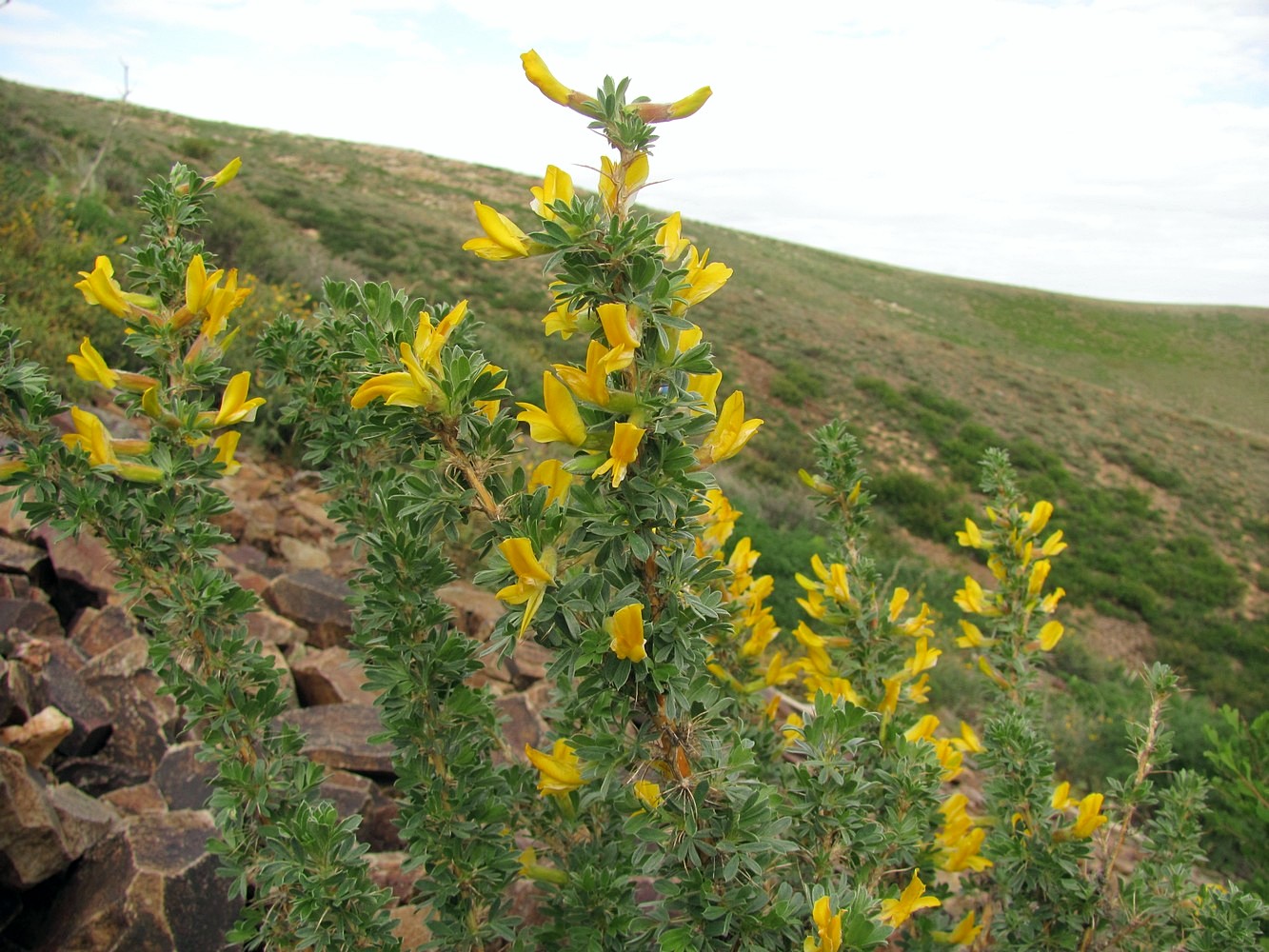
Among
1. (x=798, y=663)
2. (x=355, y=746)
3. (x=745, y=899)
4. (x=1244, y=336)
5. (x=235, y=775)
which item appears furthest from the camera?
(x=1244, y=336)

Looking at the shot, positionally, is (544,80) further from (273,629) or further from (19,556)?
(19,556)

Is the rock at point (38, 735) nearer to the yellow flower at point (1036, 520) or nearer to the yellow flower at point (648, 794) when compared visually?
the yellow flower at point (648, 794)

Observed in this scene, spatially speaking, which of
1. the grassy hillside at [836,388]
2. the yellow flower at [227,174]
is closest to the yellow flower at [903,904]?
the yellow flower at [227,174]

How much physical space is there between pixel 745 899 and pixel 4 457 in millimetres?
1600

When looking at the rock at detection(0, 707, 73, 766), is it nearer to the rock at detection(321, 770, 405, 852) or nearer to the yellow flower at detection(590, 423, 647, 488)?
the rock at detection(321, 770, 405, 852)

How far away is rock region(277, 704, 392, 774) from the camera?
8.65 feet

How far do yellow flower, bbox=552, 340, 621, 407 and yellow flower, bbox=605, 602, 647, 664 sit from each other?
28 centimetres

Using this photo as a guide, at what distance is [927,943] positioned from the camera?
5.76ft

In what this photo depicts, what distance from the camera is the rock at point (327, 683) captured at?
300 centimetres

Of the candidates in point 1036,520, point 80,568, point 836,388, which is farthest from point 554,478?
point 836,388

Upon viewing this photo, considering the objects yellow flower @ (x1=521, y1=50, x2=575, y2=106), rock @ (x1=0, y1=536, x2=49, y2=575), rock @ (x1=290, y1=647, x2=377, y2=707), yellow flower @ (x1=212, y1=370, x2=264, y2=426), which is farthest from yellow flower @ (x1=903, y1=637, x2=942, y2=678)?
rock @ (x1=0, y1=536, x2=49, y2=575)

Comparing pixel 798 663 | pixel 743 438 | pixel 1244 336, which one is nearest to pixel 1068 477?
pixel 798 663

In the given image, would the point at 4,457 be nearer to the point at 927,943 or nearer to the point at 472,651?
the point at 472,651

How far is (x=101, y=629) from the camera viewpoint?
2.94 meters
